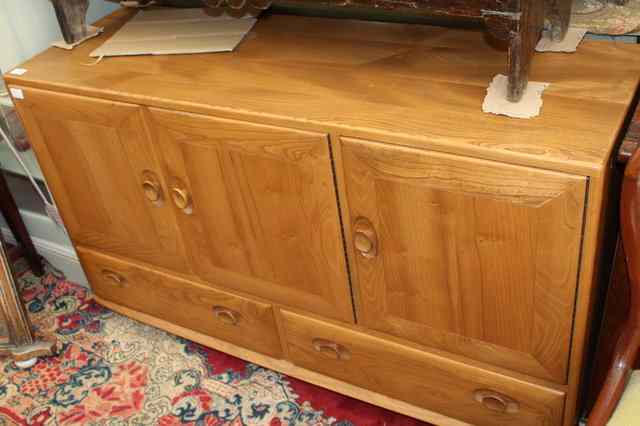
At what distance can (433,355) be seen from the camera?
58.2 inches

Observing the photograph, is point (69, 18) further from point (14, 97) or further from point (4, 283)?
point (4, 283)

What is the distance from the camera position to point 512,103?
120 cm

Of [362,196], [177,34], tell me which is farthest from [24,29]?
[362,196]

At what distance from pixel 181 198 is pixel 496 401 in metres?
0.80

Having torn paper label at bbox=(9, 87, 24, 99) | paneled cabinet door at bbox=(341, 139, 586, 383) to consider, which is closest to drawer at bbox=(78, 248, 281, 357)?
paneled cabinet door at bbox=(341, 139, 586, 383)

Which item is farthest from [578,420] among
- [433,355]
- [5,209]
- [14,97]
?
[5,209]

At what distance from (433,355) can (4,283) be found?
1.20m

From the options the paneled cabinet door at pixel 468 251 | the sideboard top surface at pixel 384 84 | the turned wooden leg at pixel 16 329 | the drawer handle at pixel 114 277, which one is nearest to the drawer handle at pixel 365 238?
the paneled cabinet door at pixel 468 251

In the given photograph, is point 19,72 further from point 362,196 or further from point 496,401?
point 496,401

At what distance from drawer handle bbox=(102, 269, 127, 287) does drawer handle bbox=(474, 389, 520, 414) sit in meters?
1.02

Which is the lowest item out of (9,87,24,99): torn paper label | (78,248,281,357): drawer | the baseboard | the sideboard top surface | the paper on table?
the baseboard

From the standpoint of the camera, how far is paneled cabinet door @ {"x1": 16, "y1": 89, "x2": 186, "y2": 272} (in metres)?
1.57

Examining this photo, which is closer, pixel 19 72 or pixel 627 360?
pixel 627 360

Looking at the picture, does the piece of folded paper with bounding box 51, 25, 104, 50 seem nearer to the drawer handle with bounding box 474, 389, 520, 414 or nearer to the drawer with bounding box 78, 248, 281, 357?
the drawer with bounding box 78, 248, 281, 357
